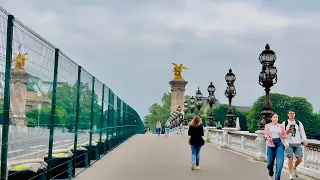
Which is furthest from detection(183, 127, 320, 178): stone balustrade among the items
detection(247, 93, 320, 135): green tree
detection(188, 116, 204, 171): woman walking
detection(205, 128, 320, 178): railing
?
detection(247, 93, 320, 135): green tree

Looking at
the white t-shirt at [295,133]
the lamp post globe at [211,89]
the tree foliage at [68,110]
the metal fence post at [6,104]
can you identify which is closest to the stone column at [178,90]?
the lamp post globe at [211,89]

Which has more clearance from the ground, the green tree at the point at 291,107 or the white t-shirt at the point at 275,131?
the green tree at the point at 291,107

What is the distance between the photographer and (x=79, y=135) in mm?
13203

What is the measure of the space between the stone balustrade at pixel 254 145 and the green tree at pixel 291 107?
68118 mm

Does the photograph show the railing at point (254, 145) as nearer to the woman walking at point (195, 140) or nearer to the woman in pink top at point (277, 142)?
the woman in pink top at point (277, 142)

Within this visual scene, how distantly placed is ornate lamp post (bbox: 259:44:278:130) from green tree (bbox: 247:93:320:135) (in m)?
84.0

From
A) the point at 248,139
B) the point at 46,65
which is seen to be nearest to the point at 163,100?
the point at 248,139

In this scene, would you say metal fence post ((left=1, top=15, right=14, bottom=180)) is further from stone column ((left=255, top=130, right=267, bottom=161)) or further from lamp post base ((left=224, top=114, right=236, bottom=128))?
lamp post base ((left=224, top=114, right=236, bottom=128))

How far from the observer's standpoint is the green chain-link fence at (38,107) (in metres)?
6.71

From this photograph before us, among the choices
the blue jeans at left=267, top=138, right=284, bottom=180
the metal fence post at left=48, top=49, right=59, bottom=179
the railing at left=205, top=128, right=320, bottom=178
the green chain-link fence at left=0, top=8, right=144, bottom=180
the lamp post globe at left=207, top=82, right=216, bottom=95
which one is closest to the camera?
the green chain-link fence at left=0, top=8, right=144, bottom=180

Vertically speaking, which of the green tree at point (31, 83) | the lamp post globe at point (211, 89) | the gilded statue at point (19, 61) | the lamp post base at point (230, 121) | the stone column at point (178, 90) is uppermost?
the stone column at point (178, 90)

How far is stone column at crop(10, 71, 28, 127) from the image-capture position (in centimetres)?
696

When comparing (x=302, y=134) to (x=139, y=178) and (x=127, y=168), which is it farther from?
(x=127, y=168)

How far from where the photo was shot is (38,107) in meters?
8.49
